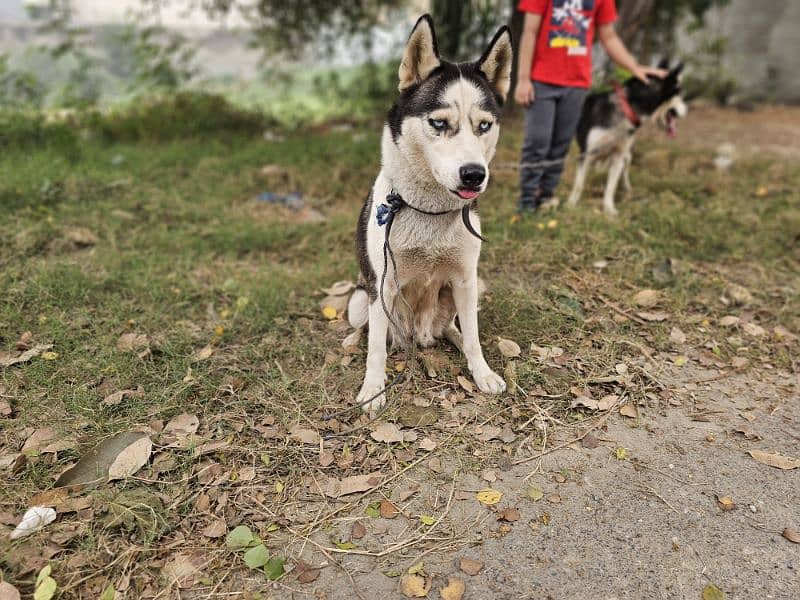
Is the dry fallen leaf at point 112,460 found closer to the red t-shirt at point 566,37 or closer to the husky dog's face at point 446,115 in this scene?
the husky dog's face at point 446,115

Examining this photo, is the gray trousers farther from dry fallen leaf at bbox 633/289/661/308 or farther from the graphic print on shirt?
dry fallen leaf at bbox 633/289/661/308

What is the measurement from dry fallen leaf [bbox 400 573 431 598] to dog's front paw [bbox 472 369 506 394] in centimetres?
104

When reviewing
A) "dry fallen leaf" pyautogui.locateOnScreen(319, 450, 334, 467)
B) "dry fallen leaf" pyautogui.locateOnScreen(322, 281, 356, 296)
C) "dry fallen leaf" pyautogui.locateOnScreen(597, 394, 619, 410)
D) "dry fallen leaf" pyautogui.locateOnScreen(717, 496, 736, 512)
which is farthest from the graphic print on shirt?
"dry fallen leaf" pyautogui.locateOnScreen(319, 450, 334, 467)

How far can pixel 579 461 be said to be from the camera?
230 cm

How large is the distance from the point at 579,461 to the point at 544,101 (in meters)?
2.91

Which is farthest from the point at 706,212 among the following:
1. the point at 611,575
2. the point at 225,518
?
the point at 225,518

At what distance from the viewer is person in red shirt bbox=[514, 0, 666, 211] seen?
3975mm

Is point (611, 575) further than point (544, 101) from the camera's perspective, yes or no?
No

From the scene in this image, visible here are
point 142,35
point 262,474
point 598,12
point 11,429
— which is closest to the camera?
point 262,474

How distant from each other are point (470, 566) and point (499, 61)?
6.66 feet

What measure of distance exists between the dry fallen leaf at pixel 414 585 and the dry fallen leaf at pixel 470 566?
0.13 metres

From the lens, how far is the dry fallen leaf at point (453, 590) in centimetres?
175

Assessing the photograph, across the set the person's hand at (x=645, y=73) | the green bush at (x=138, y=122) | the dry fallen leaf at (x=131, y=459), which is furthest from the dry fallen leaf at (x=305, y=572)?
the green bush at (x=138, y=122)

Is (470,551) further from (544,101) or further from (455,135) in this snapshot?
(544,101)
